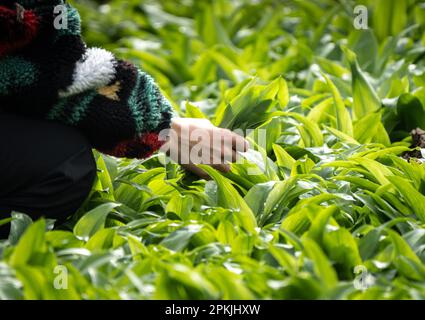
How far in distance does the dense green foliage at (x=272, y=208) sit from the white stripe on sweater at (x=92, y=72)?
39 centimetres

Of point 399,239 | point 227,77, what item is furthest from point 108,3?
point 399,239

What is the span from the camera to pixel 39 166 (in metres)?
2.70

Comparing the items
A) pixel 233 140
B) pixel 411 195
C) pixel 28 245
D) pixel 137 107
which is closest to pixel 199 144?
pixel 233 140

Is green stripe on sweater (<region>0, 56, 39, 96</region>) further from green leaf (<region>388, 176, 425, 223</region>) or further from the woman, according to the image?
green leaf (<region>388, 176, 425, 223</region>)

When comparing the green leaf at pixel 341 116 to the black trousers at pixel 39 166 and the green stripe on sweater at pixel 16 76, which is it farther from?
the green stripe on sweater at pixel 16 76

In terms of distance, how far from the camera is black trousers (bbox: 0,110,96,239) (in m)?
2.68

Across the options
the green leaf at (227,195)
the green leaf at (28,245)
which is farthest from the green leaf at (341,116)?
the green leaf at (28,245)

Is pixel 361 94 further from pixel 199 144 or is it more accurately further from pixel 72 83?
pixel 72 83

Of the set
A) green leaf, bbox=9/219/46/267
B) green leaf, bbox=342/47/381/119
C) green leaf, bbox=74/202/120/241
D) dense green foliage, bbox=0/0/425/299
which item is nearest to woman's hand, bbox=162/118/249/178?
dense green foliage, bbox=0/0/425/299

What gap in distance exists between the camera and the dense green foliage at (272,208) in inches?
92.6

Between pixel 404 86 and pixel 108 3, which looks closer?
pixel 404 86
